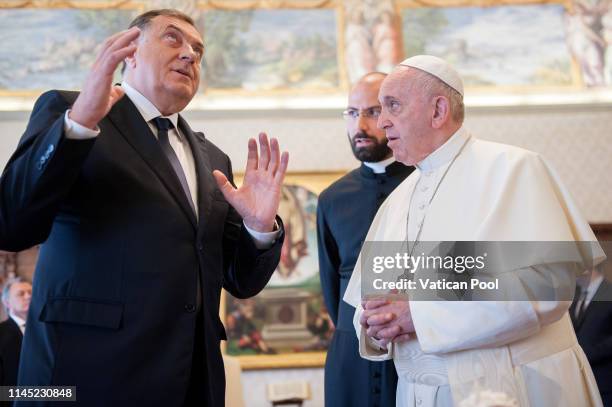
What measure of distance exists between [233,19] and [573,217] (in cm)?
596

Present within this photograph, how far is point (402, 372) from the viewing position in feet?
9.11

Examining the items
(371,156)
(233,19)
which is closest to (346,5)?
(233,19)

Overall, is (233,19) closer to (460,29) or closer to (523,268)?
(460,29)

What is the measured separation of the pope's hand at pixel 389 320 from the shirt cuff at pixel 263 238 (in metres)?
0.44

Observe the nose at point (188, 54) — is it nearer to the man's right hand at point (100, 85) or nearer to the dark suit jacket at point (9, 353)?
the man's right hand at point (100, 85)

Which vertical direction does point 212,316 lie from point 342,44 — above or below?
below

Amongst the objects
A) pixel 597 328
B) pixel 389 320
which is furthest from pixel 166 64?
pixel 597 328

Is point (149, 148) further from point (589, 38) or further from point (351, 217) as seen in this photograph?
point (589, 38)

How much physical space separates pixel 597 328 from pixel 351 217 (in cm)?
184

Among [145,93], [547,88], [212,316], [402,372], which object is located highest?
[547,88]

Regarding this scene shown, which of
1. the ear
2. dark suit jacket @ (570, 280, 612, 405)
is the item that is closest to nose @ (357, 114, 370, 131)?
the ear

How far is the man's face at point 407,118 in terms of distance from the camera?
9.75 ft

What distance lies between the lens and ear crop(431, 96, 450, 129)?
2971 millimetres

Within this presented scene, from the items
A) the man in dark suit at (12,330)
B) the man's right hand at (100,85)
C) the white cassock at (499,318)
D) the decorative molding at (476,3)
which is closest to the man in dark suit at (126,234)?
the man's right hand at (100,85)
